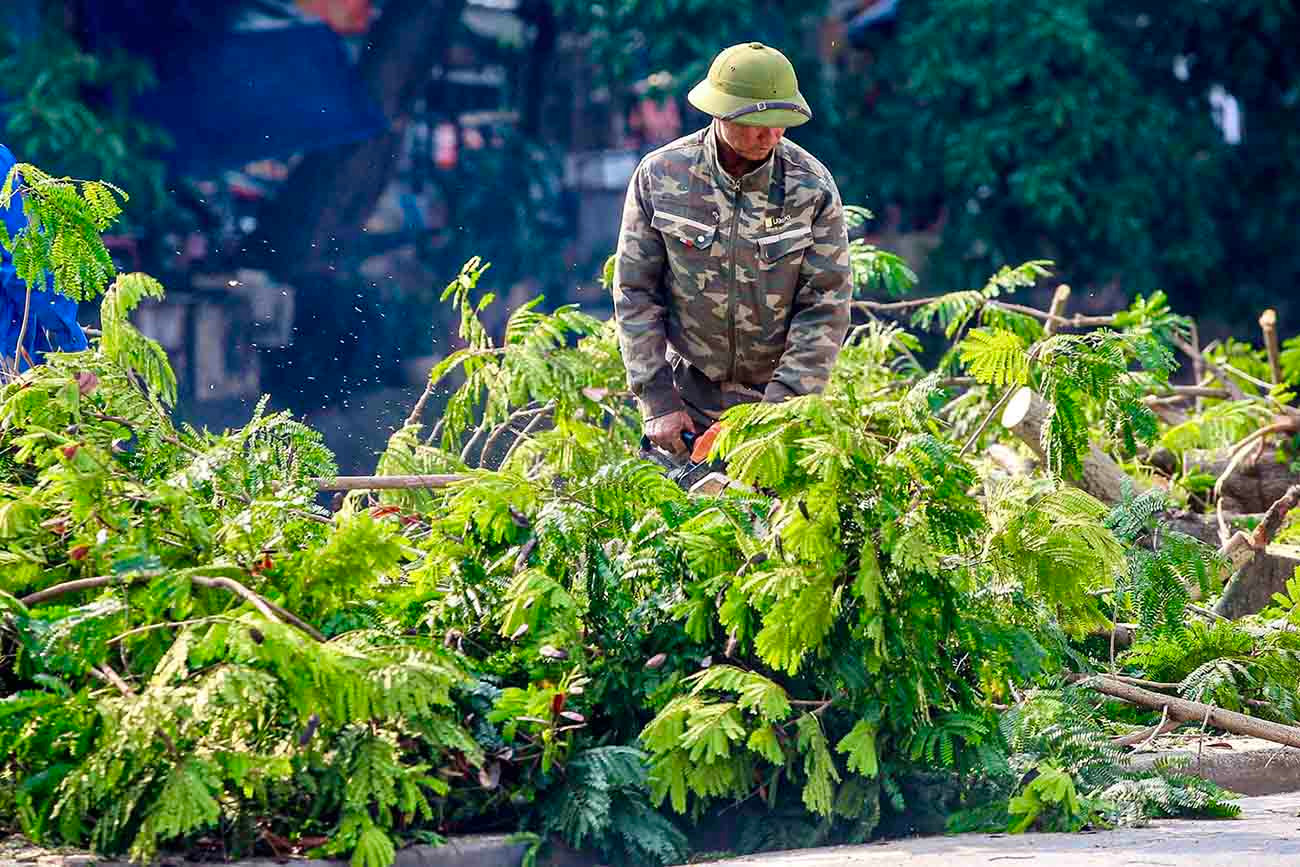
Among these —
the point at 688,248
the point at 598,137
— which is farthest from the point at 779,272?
the point at 598,137

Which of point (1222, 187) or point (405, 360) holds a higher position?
point (1222, 187)

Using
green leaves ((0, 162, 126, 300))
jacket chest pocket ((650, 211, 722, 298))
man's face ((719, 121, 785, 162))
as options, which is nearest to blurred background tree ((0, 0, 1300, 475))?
jacket chest pocket ((650, 211, 722, 298))

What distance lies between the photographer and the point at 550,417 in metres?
7.03

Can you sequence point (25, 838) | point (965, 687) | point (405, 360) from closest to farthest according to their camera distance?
point (25, 838) < point (965, 687) < point (405, 360)

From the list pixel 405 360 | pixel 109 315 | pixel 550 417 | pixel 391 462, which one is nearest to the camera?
pixel 109 315

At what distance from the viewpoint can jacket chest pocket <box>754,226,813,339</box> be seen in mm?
5984

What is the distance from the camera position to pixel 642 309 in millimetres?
6133

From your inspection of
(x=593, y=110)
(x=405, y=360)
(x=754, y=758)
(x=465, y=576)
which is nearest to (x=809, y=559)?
(x=754, y=758)

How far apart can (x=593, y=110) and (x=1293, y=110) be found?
6394mm

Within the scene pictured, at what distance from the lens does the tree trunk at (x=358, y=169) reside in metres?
16.4

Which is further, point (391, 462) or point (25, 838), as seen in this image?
point (391, 462)

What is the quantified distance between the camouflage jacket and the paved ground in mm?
1681

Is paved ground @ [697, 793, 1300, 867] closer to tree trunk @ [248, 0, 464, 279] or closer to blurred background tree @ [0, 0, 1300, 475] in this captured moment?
blurred background tree @ [0, 0, 1300, 475]

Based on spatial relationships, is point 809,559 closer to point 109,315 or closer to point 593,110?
point 109,315
